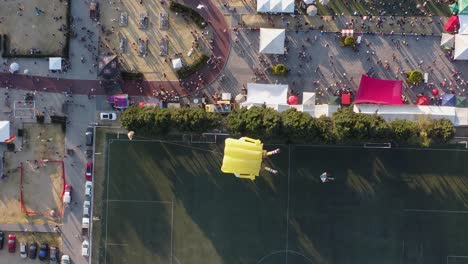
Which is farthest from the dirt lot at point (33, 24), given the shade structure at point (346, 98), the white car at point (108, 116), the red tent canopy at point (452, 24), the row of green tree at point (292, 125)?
the red tent canopy at point (452, 24)

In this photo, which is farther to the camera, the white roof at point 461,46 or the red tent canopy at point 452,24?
the red tent canopy at point 452,24

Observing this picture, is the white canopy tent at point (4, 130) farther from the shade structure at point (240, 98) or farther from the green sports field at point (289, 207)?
the shade structure at point (240, 98)

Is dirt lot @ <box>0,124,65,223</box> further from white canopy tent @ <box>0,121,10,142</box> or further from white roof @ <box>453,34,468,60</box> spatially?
white roof @ <box>453,34,468,60</box>

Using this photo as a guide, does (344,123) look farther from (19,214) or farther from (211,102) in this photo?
(19,214)

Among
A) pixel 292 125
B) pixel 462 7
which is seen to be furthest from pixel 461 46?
pixel 292 125

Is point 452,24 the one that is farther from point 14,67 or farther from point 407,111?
point 14,67

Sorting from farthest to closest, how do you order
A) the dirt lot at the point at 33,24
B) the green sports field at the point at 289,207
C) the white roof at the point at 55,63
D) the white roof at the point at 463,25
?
the dirt lot at the point at 33,24 → the green sports field at the point at 289,207 → the white roof at the point at 55,63 → the white roof at the point at 463,25
